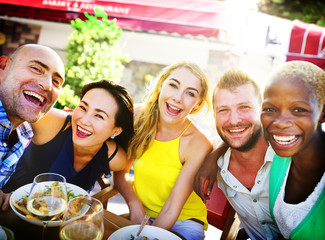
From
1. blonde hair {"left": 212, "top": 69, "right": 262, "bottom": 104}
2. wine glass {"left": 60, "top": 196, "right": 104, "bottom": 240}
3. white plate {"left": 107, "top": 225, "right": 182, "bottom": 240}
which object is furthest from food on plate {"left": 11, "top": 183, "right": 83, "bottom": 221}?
blonde hair {"left": 212, "top": 69, "right": 262, "bottom": 104}

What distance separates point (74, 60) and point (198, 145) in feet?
5.95

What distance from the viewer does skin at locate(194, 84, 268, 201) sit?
1.25m

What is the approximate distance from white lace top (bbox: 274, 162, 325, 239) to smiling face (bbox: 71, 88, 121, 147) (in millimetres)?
986

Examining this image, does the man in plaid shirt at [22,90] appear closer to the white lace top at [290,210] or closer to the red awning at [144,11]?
the white lace top at [290,210]

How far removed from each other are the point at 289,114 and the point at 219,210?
0.88 m

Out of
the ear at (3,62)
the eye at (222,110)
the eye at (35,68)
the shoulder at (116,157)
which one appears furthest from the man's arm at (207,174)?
the ear at (3,62)

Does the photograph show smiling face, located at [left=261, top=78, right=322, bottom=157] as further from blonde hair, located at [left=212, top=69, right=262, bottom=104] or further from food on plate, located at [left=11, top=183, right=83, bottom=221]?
food on plate, located at [left=11, top=183, right=83, bottom=221]

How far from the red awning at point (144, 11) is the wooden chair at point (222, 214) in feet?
6.38

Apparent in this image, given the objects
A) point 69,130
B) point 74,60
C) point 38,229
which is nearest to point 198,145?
point 69,130

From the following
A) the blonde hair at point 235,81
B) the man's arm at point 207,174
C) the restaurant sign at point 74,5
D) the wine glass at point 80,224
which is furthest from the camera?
the restaurant sign at point 74,5

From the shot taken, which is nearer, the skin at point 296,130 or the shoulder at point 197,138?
the skin at point 296,130

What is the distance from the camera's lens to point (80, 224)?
68 centimetres

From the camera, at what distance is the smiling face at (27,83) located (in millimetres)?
1151

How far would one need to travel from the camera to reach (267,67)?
3.13 metres
